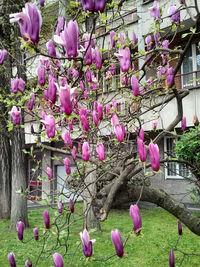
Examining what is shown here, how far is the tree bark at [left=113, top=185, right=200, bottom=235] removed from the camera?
260cm

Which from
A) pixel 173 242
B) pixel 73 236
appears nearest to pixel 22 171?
pixel 73 236

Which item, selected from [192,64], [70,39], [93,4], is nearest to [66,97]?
[70,39]

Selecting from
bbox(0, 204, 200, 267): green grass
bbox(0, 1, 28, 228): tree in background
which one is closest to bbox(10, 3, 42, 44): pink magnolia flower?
bbox(0, 204, 200, 267): green grass

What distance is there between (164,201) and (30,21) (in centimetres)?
202

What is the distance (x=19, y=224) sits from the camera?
254 centimetres

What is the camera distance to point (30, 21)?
1.37 meters

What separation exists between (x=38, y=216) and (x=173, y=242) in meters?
5.73

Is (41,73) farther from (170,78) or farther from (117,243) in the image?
(117,243)

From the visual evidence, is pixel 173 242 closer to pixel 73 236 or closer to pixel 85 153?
pixel 73 236

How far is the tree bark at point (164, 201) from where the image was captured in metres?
2.60

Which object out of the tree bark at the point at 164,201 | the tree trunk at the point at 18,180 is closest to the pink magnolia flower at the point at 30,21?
the tree bark at the point at 164,201

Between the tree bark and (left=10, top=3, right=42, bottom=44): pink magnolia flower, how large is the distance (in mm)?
1698

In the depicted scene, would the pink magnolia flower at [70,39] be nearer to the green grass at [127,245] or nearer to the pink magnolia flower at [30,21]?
the pink magnolia flower at [30,21]

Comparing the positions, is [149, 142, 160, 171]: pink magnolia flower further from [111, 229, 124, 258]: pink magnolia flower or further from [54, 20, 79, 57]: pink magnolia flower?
[54, 20, 79, 57]: pink magnolia flower
